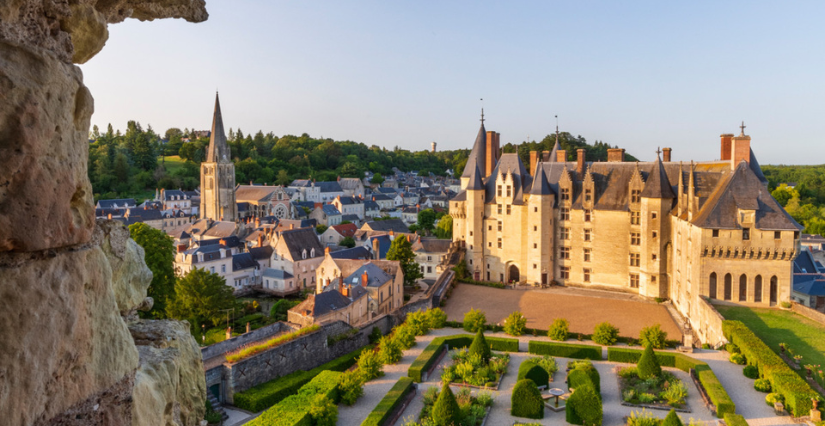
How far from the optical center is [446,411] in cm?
1788

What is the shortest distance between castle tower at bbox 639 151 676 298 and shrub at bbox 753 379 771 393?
1583 cm

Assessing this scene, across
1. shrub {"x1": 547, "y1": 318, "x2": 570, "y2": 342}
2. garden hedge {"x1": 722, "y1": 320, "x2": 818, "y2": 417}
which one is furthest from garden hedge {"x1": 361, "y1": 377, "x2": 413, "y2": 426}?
garden hedge {"x1": 722, "y1": 320, "x2": 818, "y2": 417}

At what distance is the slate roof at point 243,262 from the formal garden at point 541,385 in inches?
977

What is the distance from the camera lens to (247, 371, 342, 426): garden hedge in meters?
18.2

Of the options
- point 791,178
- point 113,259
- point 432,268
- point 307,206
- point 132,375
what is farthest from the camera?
point 791,178

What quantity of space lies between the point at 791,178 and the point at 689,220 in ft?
337

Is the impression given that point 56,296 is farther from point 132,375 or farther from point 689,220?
point 689,220

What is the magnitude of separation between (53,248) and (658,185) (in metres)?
37.7

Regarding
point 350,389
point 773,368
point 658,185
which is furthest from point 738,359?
point 350,389

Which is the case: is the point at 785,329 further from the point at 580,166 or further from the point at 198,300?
the point at 198,300

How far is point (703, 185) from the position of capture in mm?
33438

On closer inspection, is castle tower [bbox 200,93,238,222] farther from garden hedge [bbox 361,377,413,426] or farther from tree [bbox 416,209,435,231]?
garden hedge [bbox 361,377,413,426]

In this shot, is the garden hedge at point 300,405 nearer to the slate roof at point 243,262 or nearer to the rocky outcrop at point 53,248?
the rocky outcrop at point 53,248

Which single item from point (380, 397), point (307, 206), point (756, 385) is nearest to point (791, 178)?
point (307, 206)
